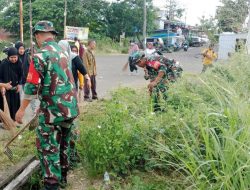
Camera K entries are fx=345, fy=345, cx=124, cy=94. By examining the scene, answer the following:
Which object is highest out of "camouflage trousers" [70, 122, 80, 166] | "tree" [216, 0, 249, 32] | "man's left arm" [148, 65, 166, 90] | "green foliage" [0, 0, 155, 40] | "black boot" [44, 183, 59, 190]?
"green foliage" [0, 0, 155, 40]

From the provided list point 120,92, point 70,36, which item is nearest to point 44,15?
point 70,36

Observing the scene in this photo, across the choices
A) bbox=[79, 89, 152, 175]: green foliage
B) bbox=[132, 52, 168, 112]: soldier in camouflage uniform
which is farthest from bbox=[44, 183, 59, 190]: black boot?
bbox=[132, 52, 168, 112]: soldier in camouflage uniform

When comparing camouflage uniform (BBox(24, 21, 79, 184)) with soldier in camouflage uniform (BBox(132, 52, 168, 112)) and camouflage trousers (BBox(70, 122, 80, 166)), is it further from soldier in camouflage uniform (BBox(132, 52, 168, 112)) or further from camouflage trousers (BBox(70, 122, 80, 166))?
soldier in camouflage uniform (BBox(132, 52, 168, 112))

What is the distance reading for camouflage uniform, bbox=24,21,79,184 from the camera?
3.07 metres

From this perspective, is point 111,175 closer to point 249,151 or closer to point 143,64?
point 249,151

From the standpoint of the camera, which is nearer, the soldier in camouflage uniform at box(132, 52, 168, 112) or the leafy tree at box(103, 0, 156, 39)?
the soldier in camouflage uniform at box(132, 52, 168, 112)

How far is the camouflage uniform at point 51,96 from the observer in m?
3.07

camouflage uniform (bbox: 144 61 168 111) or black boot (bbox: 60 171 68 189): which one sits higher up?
camouflage uniform (bbox: 144 61 168 111)

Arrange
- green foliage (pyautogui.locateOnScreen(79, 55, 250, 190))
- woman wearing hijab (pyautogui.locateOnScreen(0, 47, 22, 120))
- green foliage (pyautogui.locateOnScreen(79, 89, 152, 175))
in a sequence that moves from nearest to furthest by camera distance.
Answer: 1. green foliage (pyautogui.locateOnScreen(79, 55, 250, 190))
2. green foliage (pyautogui.locateOnScreen(79, 89, 152, 175))
3. woman wearing hijab (pyautogui.locateOnScreen(0, 47, 22, 120))

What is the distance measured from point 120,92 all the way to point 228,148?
3817 millimetres

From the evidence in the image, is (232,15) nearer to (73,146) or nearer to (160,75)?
(160,75)

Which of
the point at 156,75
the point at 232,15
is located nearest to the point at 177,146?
the point at 156,75

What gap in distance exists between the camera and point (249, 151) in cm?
240

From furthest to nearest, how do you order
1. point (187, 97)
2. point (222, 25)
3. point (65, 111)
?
point (222, 25), point (187, 97), point (65, 111)
